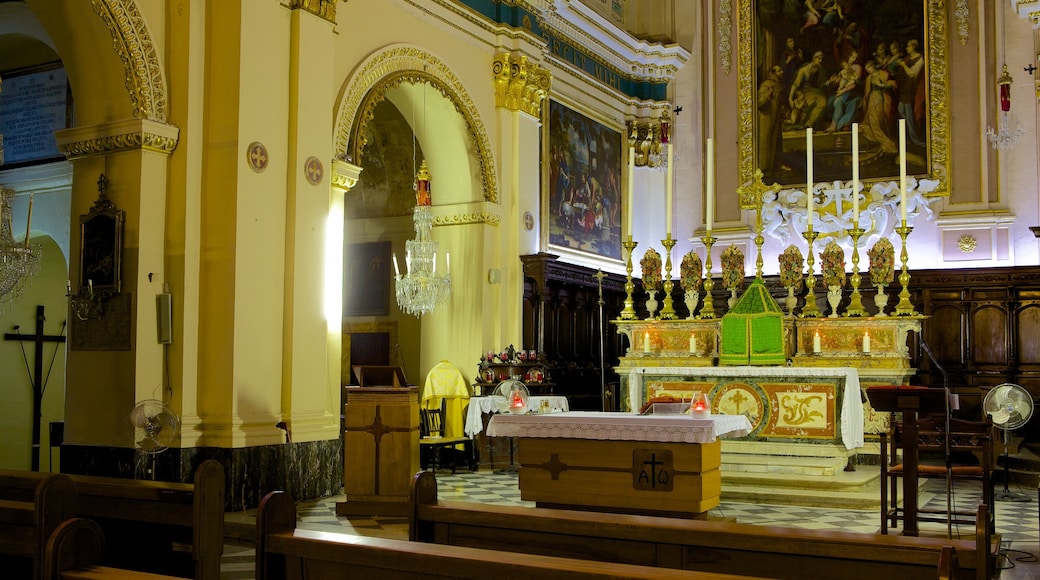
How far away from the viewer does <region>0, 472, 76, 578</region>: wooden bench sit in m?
3.40

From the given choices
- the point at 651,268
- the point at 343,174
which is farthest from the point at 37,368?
the point at 651,268

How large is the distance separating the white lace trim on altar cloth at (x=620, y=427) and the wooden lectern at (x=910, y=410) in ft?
3.89

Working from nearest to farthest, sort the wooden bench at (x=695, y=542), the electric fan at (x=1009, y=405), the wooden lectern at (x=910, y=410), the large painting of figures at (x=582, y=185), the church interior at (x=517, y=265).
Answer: the wooden bench at (x=695, y=542), the wooden lectern at (x=910, y=410), the electric fan at (x=1009, y=405), the church interior at (x=517, y=265), the large painting of figures at (x=582, y=185)

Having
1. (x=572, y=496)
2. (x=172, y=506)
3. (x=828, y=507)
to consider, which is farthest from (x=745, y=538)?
(x=828, y=507)

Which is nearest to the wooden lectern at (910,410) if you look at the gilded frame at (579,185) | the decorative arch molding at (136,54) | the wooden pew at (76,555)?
the wooden pew at (76,555)

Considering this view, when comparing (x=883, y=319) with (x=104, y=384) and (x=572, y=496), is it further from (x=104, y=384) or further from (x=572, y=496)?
(x=104, y=384)

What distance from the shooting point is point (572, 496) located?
7.60 metres

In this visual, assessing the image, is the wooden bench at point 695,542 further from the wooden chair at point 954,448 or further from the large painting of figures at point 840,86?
the large painting of figures at point 840,86

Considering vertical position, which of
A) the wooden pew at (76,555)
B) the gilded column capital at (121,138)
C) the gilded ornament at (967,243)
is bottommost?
the wooden pew at (76,555)

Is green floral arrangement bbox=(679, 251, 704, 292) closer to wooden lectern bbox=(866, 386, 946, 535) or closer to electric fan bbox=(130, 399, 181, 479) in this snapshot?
wooden lectern bbox=(866, 386, 946, 535)

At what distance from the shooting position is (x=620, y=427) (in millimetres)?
7254

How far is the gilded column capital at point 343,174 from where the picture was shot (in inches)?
396

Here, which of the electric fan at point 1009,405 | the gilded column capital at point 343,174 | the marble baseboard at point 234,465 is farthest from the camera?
the gilded column capital at point 343,174

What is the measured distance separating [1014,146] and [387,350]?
9808 millimetres
